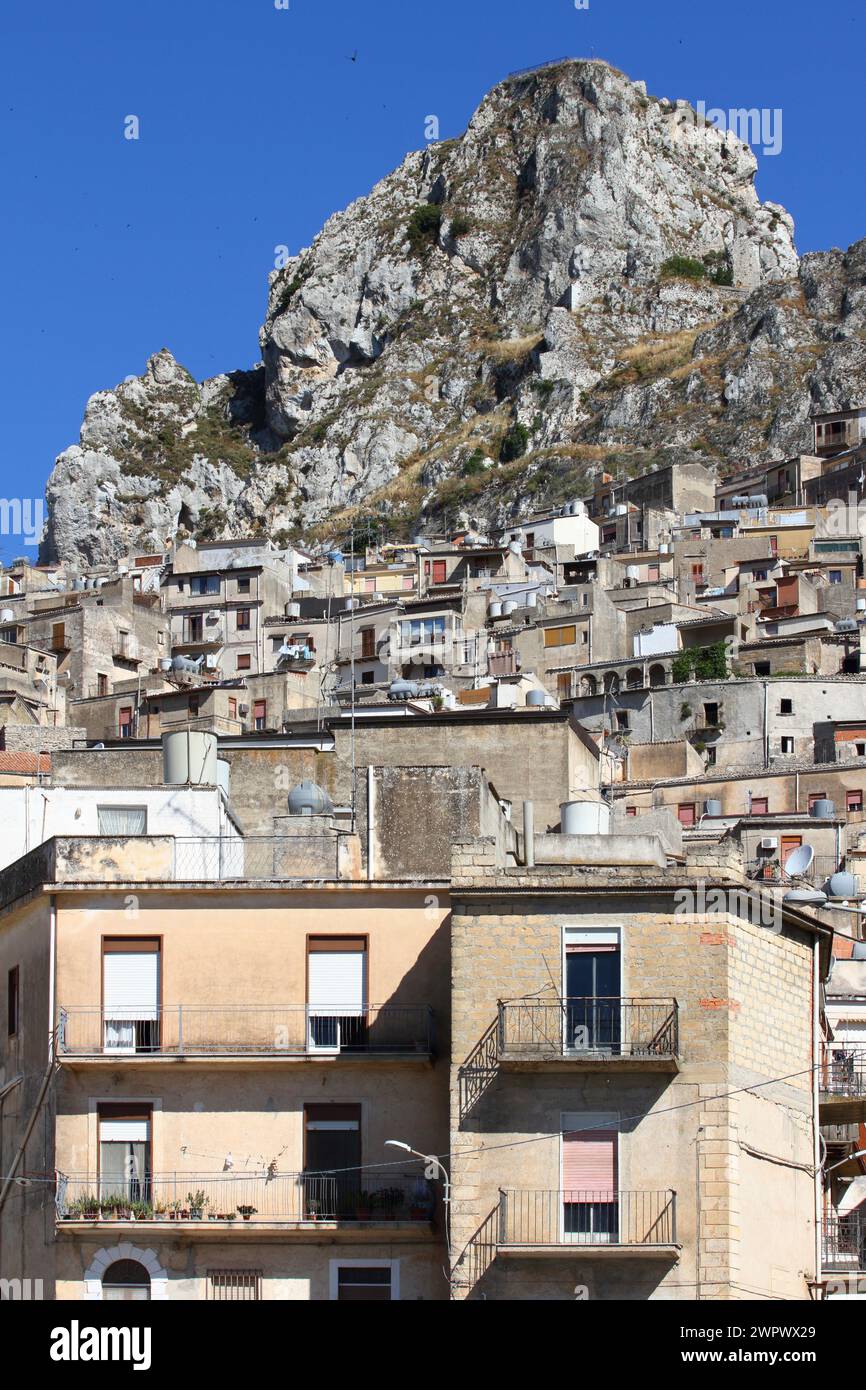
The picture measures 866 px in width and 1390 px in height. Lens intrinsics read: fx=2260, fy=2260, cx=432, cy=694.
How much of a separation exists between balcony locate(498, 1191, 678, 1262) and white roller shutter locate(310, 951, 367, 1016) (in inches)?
189

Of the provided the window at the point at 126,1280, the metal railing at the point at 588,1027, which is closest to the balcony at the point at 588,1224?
the metal railing at the point at 588,1027

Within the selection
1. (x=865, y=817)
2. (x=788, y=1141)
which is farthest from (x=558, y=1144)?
(x=865, y=817)

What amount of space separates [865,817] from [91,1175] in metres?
48.2

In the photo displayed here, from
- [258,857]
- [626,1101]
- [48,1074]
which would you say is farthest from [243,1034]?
[626,1101]

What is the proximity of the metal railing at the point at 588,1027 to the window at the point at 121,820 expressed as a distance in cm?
1095

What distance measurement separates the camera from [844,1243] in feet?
122

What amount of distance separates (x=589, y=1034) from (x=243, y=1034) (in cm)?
585

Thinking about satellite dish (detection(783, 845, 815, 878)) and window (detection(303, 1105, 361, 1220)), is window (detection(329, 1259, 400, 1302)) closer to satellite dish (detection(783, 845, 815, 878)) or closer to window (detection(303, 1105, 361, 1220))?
window (detection(303, 1105, 361, 1220))

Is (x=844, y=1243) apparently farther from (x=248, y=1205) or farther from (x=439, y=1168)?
(x=248, y=1205)

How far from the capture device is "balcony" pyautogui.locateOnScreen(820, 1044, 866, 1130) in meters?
35.1

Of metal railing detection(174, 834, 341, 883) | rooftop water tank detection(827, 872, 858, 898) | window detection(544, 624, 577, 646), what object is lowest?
metal railing detection(174, 834, 341, 883)

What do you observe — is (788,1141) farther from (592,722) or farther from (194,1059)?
(592,722)

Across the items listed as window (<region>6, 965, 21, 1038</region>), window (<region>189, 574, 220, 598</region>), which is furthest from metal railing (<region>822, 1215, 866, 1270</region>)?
window (<region>189, 574, 220, 598</region>)
